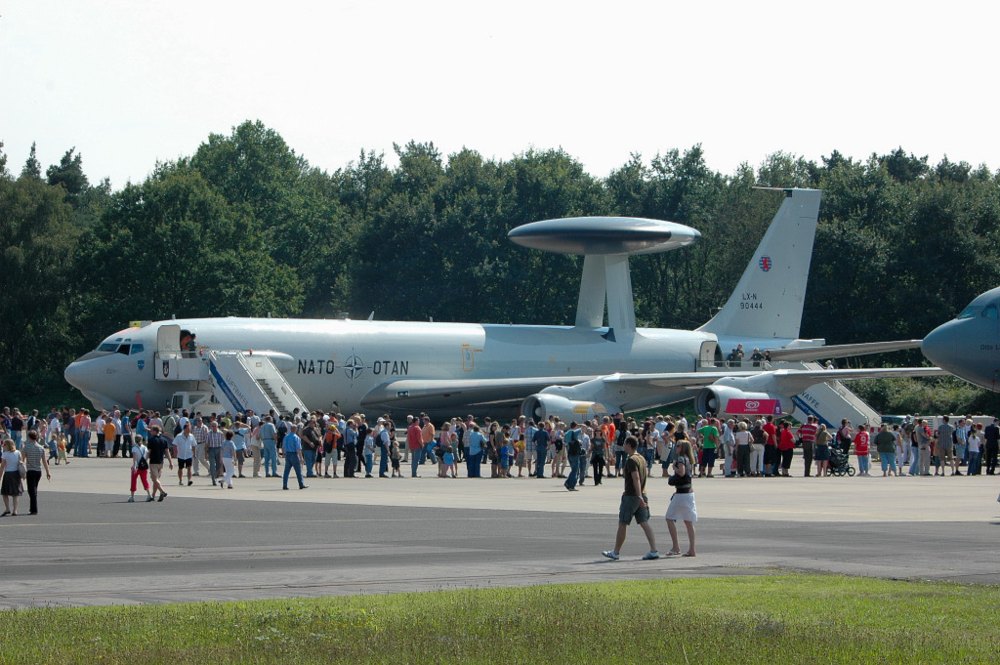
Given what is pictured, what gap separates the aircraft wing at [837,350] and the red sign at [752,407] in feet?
15.9

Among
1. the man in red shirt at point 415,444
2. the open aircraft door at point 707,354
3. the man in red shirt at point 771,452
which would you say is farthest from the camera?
the open aircraft door at point 707,354

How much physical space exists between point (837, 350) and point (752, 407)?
6.51m

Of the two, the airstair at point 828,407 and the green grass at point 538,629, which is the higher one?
the airstair at point 828,407

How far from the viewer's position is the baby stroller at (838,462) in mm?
37750

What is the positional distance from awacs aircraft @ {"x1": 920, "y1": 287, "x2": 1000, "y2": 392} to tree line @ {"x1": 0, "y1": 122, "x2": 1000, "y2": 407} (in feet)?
85.5

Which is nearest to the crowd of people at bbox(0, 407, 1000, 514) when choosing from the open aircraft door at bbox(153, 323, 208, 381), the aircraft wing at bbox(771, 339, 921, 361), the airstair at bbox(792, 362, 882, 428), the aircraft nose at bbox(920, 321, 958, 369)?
the open aircraft door at bbox(153, 323, 208, 381)

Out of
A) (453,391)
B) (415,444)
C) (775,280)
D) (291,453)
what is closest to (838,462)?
(415,444)

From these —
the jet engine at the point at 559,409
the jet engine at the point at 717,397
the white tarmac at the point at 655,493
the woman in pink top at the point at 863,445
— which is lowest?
the white tarmac at the point at 655,493

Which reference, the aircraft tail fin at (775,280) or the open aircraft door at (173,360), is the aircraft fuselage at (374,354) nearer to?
the open aircraft door at (173,360)

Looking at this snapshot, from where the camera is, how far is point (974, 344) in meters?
31.6

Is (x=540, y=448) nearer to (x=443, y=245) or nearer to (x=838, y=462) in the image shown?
(x=838, y=462)

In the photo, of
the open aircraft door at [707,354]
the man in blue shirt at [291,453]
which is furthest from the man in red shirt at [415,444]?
the open aircraft door at [707,354]

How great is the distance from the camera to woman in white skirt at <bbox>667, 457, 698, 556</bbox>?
16.8 meters

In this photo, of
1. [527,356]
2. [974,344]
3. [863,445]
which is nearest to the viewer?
[974,344]
